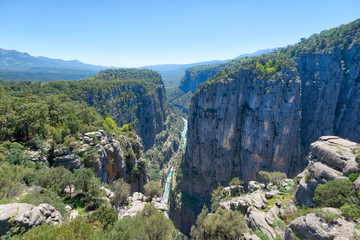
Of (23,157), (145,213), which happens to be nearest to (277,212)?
(145,213)

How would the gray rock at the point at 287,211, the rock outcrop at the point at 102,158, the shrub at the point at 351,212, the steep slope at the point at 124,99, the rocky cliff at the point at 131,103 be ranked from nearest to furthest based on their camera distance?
the shrub at the point at 351,212, the gray rock at the point at 287,211, the rock outcrop at the point at 102,158, the steep slope at the point at 124,99, the rocky cliff at the point at 131,103

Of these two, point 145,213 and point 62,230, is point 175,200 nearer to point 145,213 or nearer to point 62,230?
point 145,213

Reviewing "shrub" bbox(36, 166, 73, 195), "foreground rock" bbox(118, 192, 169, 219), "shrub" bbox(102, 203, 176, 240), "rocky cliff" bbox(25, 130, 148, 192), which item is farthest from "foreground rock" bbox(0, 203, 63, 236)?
"rocky cliff" bbox(25, 130, 148, 192)

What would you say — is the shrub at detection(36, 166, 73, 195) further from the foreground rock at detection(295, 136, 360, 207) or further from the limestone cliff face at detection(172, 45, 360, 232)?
the limestone cliff face at detection(172, 45, 360, 232)

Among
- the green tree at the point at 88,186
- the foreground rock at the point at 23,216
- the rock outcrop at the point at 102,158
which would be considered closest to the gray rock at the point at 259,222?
the green tree at the point at 88,186

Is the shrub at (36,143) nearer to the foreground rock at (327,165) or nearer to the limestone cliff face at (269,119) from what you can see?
the foreground rock at (327,165)

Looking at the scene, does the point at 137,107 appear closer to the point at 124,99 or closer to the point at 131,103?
the point at 131,103

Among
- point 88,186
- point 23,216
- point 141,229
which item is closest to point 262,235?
point 141,229
